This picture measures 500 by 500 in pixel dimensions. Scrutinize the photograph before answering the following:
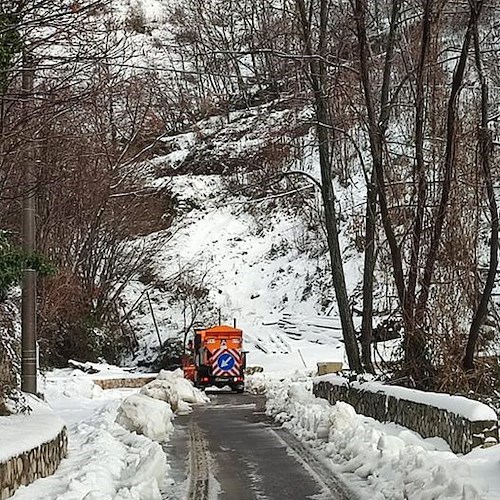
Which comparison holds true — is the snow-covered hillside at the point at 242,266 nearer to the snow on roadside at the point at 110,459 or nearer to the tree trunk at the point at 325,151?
the tree trunk at the point at 325,151

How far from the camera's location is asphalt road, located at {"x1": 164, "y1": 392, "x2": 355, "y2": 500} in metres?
11.0

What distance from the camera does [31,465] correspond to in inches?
415

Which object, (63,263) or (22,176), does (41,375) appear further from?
(22,176)

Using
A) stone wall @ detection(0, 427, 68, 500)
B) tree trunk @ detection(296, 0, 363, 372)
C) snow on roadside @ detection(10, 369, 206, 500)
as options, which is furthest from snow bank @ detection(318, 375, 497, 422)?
stone wall @ detection(0, 427, 68, 500)

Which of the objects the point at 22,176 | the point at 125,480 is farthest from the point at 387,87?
the point at 125,480

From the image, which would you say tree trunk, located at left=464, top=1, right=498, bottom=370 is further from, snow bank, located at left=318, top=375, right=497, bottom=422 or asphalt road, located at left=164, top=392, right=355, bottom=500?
asphalt road, located at left=164, top=392, right=355, bottom=500

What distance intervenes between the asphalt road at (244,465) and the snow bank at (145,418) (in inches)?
13.5

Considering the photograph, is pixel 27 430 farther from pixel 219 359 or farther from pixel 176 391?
pixel 219 359

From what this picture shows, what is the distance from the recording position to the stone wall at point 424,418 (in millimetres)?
11758

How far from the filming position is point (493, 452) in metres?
Answer: 10.6

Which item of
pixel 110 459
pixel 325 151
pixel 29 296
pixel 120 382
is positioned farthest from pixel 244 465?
pixel 120 382

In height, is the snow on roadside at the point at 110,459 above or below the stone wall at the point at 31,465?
below

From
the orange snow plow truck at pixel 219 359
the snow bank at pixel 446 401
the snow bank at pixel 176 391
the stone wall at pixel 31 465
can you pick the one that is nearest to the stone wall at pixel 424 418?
the snow bank at pixel 446 401

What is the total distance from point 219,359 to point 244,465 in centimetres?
2089
